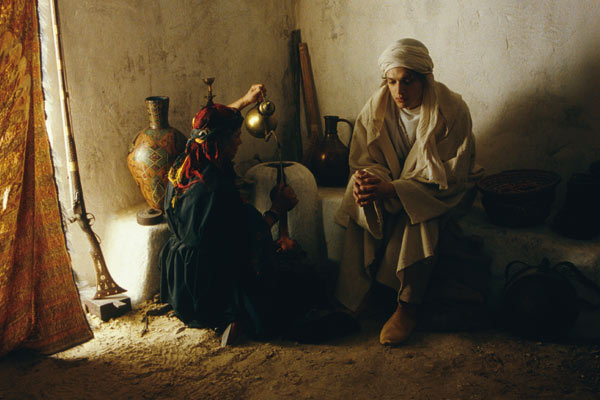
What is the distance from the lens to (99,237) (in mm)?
3668

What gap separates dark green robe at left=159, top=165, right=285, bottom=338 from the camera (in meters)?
3.01

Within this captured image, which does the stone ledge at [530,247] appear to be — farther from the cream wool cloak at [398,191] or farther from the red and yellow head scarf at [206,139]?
the red and yellow head scarf at [206,139]

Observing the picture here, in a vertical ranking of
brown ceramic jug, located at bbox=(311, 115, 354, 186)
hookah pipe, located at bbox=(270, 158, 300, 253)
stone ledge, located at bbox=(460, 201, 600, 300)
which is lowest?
stone ledge, located at bbox=(460, 201, 600, 300)

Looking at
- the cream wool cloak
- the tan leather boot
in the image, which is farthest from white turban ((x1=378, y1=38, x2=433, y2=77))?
the tan leather boot

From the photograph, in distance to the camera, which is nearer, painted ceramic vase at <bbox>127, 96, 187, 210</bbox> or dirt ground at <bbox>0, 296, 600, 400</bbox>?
dirt ground at <bbox>0, 296, 600, 400</bbox>

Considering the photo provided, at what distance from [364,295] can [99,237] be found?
1873mm

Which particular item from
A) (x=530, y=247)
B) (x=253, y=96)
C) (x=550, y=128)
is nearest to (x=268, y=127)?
(x=253, y=96)

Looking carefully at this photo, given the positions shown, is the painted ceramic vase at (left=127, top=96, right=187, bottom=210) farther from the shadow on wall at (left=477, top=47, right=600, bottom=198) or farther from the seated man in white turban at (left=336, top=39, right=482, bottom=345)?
the shadow on wall at (left=477, top=47, right=600, bottom=198)

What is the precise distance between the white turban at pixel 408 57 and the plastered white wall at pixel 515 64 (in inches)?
37.7

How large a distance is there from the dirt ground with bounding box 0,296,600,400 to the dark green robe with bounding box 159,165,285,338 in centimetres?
18

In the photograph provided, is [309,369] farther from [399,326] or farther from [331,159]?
[331,159]

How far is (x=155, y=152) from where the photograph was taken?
137 inches

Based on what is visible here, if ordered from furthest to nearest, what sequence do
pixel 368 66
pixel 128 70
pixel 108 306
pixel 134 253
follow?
1. pixel 368 66
2. pixel 128 70
3. pixel 134 253
4. pixel 108 306

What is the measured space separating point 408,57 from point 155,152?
1.73 meters
